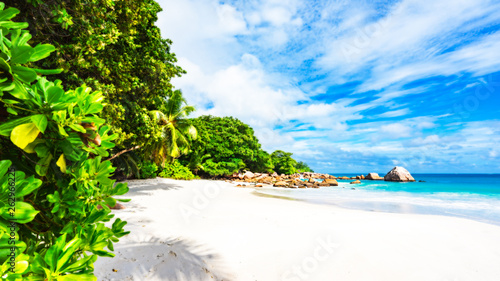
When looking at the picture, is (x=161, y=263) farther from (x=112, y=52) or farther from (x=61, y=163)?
(x=112, y=52)

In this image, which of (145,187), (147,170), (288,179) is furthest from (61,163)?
(288,179)

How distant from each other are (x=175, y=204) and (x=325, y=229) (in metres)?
5.87

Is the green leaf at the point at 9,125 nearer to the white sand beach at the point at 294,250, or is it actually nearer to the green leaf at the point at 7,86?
the green leaf at the point at 7,86

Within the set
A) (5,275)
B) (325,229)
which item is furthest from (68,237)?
(325,229)

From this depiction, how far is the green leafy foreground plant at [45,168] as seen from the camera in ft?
2.92

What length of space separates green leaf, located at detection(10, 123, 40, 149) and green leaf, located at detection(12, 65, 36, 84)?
0.20m

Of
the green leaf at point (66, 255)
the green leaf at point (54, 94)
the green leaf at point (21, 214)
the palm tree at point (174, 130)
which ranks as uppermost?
the palm tree at point (174, 130)

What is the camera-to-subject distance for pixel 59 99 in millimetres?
1015

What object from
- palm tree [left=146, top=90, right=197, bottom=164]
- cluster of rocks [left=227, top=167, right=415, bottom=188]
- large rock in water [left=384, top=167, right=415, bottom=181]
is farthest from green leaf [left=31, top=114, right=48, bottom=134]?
large rock in water [left=384, top=167, right=415, bottom=181]

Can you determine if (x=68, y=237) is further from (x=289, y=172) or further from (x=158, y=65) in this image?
(x=289, y=172)

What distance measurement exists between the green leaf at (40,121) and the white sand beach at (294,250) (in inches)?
125

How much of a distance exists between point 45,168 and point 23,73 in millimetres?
499

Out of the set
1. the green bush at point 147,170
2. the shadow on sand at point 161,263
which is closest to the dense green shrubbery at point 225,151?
the green bush at point 147,170

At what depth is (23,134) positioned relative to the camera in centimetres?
96
